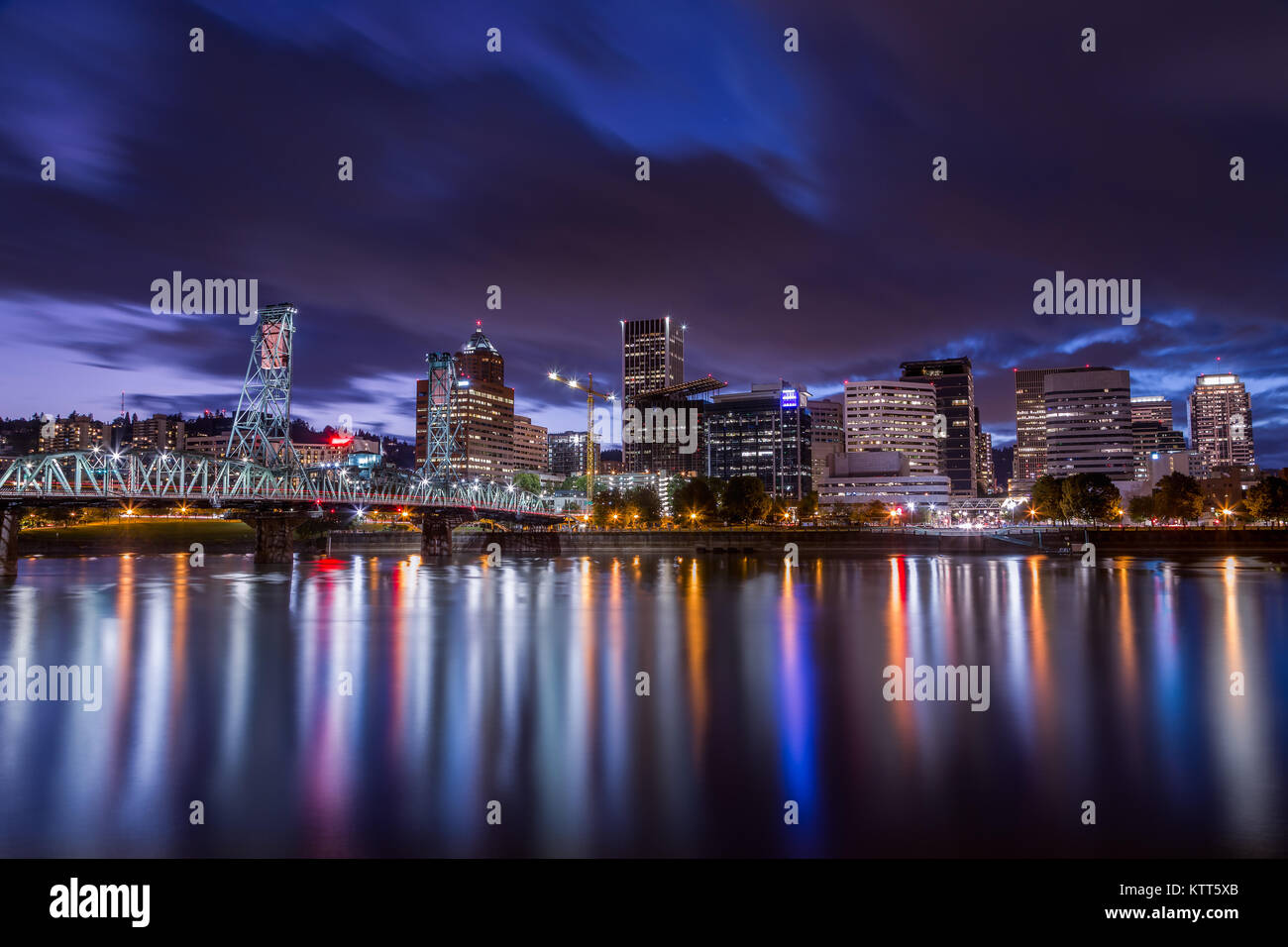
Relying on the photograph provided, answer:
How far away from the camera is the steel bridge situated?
2881 inches

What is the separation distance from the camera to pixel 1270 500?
112500 millimetres

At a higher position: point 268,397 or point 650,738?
point 268,397

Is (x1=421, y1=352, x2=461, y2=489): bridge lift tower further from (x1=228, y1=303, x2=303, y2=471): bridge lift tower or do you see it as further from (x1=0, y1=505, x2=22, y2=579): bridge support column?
(x1=0, y1=505, x2=22, y2=579): bridge support column

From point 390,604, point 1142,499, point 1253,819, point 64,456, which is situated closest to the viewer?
point 1253,819

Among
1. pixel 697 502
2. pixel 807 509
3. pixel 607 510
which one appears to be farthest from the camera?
pixel 807 509

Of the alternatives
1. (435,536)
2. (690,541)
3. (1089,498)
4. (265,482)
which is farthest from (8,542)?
(1089,498)

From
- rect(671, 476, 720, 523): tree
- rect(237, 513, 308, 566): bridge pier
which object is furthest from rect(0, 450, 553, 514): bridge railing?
rect(671, 476, 720, 523): tree

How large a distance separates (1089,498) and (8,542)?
150205 millimetres

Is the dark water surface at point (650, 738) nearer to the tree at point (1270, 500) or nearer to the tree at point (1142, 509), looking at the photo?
the tree at point (1270, 500)

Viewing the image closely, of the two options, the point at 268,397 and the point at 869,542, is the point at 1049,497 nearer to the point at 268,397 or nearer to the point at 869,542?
the point at 869,542

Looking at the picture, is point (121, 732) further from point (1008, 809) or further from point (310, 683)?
point (1008, 809)
